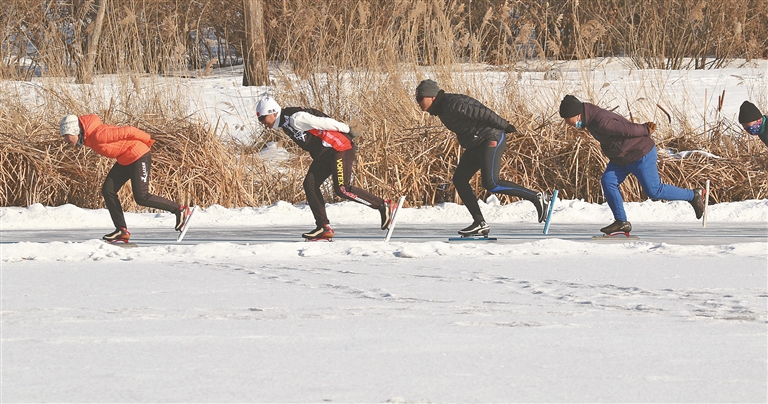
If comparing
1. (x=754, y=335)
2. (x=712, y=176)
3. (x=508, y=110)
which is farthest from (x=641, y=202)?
(x=754, y=335)

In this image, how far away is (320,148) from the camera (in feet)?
30.0

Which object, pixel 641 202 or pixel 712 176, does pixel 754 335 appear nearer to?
pixel 641 202

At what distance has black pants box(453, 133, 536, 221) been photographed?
30.0ft

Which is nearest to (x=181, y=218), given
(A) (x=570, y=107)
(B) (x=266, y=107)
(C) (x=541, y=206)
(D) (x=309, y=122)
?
(B) (x=266, y=107)

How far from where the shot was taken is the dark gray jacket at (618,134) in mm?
8898

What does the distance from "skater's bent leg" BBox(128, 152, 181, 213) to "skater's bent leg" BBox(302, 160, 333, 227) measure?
1.23 m

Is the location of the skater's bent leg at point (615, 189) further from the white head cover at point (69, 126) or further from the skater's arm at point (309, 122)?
the white head cover at point (69, 126)

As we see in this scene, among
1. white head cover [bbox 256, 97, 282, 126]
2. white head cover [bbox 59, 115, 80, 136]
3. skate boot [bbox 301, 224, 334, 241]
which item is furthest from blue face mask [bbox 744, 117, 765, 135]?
white head cover [bbox 59, 115, 80, 136]

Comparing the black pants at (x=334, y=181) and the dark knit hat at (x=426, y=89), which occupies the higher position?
the dark knit hat at (x=426, y=89)

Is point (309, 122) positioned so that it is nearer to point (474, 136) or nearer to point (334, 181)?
point (334, 181)

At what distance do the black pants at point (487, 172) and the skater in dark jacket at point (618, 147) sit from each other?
26.1 inches

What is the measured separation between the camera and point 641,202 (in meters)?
11.5

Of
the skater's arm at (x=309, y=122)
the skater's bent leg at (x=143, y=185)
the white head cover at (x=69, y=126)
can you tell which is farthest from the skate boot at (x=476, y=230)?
the white head cover at (x=69, y=126)

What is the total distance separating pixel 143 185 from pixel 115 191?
Result: 0.25 m
